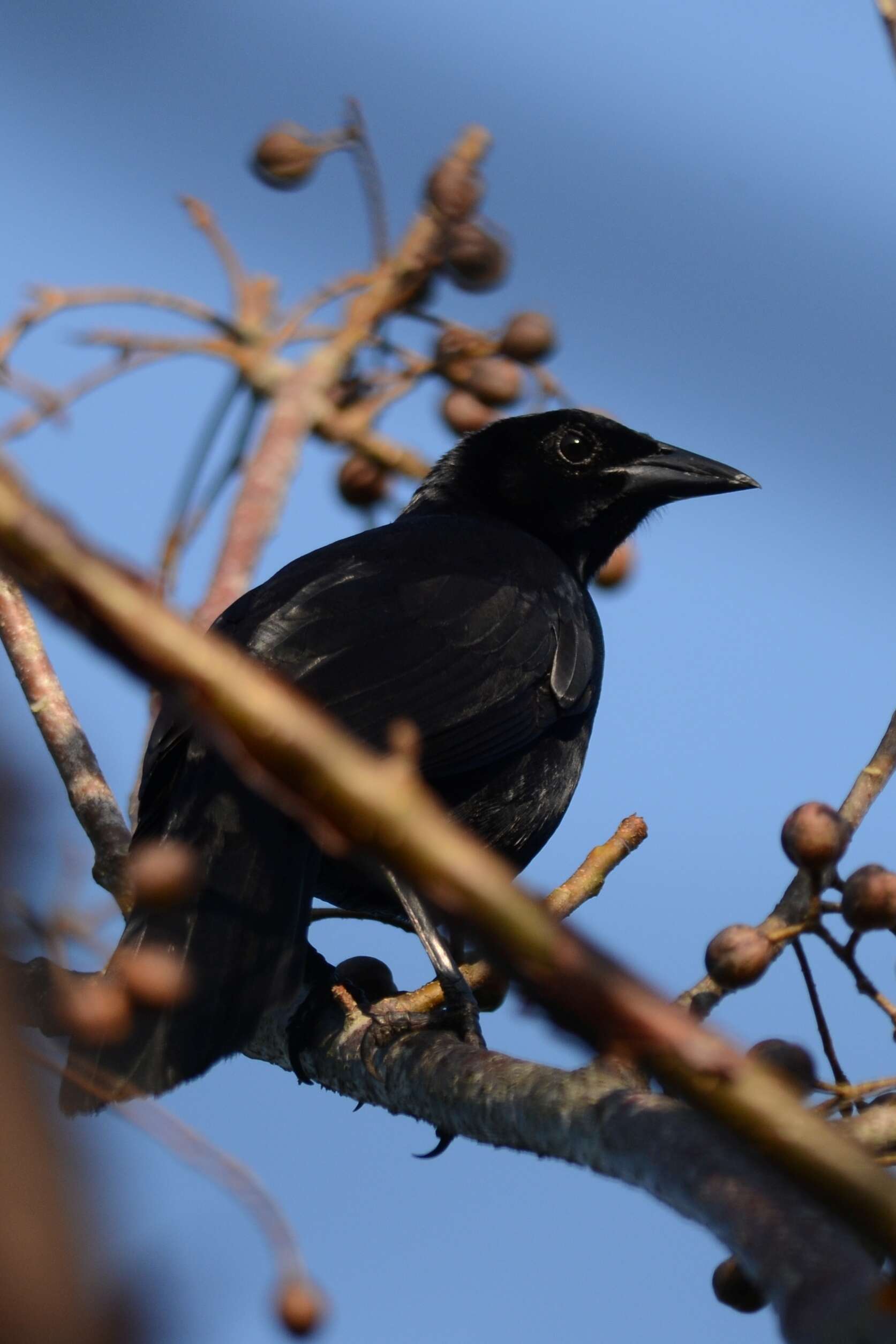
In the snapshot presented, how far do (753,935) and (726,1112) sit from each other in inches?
52.9

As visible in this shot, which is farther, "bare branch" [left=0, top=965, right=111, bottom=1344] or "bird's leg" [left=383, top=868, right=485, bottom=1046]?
Result: "bird's leg" [left=383, top=868, right=485, bottom=1046]

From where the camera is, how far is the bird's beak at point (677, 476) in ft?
17.3

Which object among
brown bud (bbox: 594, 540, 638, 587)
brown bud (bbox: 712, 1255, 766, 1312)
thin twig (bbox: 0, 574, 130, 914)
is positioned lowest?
brown bud (bbox: 712, 1255, 766, 1312)

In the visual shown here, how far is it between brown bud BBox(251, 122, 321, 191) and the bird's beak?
1808 millimetres

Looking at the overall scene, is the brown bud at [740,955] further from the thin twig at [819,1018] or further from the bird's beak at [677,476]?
the bird's beak at [677,476]

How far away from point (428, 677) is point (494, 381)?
0.78m

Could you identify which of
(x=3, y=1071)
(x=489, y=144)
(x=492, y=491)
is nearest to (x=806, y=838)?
(x=3, y=1071)

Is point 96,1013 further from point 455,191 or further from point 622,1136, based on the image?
point 455,191

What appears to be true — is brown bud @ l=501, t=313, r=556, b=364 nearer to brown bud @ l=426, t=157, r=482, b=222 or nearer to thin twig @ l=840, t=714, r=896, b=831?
brown bud @ l=426, t=157, r=482, b=222

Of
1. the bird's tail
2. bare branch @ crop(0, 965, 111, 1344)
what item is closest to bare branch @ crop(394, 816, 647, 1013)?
the bird's tail

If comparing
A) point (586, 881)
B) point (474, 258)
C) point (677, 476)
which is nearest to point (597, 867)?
point (586, 881)

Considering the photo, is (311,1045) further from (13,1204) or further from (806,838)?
(13,1204)

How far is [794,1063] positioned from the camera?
1.99 m

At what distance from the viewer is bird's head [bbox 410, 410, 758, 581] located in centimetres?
535
